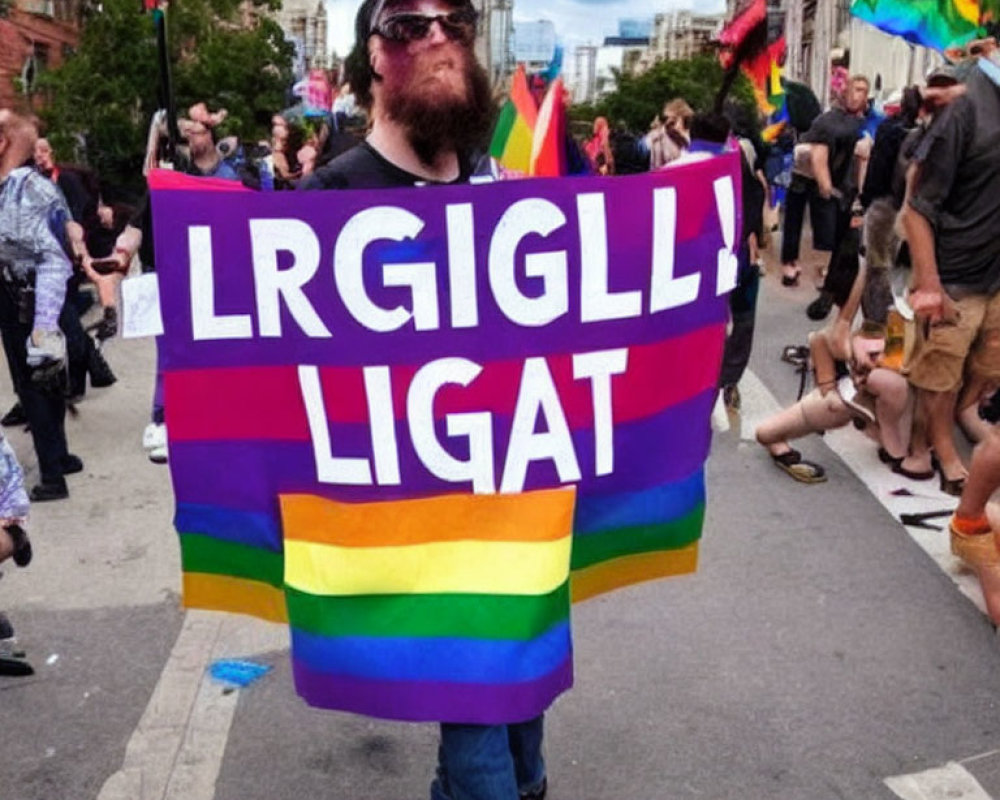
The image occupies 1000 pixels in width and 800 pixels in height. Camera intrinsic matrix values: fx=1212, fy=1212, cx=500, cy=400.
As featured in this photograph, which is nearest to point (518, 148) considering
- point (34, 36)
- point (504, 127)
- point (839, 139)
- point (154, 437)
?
point (504, 127)

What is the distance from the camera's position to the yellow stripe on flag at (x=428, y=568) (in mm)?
2168

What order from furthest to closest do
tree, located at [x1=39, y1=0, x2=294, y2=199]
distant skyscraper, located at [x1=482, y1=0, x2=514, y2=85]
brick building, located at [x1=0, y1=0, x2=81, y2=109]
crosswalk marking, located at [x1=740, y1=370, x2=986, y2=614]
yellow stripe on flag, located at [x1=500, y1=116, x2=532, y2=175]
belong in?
brick building, located at [x1=0, y1=0, x2=81, y2=109]
tree, located at [x1=39, y1=0, x2=294, y2=199]
crosswalk marking, located at [x1=740, y1=370, x2=986, y2=614]
distant skyscraper, located at [x1=482, y1=0, x2=514, y2=85]
yellow stripe on flag, located at [x1=500, y1=116, x2=532, y2=175]

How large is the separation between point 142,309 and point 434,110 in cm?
66

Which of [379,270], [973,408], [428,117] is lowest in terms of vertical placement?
[973,408]

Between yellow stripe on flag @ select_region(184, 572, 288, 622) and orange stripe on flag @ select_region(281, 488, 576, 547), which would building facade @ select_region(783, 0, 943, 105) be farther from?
yellow stripe on flag @ select_region(184, 572, 288, 622)

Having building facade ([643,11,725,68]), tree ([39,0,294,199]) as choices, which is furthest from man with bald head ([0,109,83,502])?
building facade ([643,11,725,68])

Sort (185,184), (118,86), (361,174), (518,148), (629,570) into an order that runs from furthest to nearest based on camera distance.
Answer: (118,86) < (518,148) < (629,570) < (361,174) < (185,184)

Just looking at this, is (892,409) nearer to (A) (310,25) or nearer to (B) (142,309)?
(B) (142,309)

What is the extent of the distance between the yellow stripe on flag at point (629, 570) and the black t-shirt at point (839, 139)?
8.49 meters

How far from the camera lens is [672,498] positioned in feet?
7.93

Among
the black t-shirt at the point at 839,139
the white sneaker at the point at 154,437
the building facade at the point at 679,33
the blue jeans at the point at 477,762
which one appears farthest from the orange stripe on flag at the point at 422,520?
the building facade at the point at 679,33

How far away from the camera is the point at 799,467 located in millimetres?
5637

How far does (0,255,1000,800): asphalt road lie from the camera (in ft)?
10.2

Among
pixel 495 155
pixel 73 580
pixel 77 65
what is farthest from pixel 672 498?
pixel 77 65
